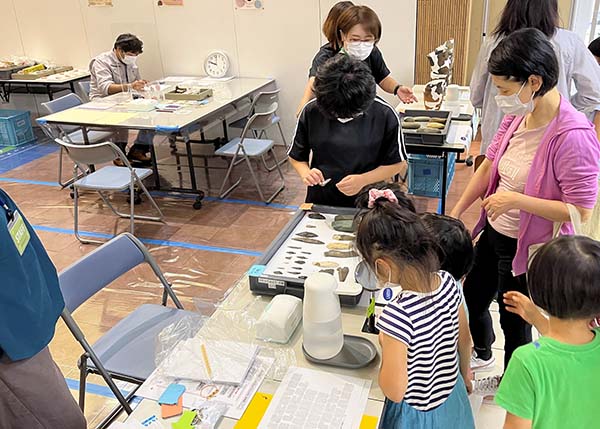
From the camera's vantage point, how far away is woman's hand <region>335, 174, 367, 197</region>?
205 centimetres

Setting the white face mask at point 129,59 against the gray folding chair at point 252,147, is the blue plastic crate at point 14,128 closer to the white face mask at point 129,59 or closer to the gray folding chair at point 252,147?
the white face mask at point 129,59

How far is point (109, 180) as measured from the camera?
12.6 ft

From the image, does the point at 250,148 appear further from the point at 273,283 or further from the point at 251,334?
the point at 251,334

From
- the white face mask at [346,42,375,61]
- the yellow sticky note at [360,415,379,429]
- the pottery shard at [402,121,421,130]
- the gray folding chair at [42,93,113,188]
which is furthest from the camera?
the gray folding chair at [42,93,113,188]

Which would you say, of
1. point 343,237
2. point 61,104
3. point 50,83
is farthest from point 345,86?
point 50,83

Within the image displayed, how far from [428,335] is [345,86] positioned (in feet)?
3.27

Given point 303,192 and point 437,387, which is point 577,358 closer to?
point 437,387

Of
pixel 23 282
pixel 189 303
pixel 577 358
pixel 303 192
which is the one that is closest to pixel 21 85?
pixel 303 192

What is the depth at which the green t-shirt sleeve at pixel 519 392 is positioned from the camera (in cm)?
111

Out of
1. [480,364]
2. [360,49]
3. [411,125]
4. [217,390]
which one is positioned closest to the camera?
[217,390]

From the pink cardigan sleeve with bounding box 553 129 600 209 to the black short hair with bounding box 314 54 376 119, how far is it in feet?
2.21

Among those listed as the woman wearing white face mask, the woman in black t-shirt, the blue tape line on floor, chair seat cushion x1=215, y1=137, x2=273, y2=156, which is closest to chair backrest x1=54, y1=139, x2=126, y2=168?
the blue tape line on floor

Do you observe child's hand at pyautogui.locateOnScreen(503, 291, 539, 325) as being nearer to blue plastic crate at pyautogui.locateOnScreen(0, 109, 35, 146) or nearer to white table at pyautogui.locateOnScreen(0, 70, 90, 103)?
white table at pyautogui.locateOnScreen(0, 70, 90, 103)

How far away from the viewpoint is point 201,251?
3.67 m
